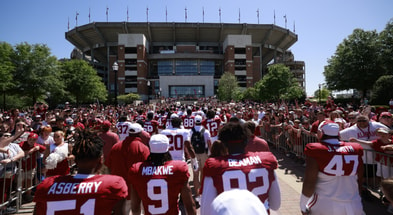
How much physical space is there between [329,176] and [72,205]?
127 inches

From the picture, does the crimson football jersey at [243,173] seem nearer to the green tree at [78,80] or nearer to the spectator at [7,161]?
the spectator at [7,161]

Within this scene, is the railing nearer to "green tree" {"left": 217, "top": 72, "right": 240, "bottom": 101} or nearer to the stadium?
"green tree" {"left": 217, "top": 72, "right": 240, "bottom": 101}

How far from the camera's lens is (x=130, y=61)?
70000 mm

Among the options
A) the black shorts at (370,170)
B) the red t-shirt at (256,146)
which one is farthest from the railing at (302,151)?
the red t-shirt at (256,146)

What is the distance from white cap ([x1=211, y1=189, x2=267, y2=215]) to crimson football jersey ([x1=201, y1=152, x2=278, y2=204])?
120 cm

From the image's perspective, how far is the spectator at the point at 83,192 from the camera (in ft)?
6.78

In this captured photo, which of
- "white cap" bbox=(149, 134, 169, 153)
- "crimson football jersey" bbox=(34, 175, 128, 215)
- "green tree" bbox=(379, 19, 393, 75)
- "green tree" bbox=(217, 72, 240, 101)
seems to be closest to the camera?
"crimson football jersey" bbox=(34, 175, 128, 215)

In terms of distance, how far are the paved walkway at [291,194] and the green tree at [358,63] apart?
40.7m

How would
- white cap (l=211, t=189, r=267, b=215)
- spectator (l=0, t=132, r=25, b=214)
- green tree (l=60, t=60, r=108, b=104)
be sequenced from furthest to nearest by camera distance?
green tree (l=60, t=60, r=108, b=104)
spectator (l=0, t=132, r=25, b=214)
white cap (l=211, t=189, r=267, b=215)

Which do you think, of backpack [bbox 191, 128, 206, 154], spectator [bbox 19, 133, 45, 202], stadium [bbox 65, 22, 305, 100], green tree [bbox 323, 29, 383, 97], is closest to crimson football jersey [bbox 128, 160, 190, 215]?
backpack [bbox 191, 128, 206, 154]

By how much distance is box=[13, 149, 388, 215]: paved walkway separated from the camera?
5149mm

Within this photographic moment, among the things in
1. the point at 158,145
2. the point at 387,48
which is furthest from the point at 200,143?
the point at 387,48

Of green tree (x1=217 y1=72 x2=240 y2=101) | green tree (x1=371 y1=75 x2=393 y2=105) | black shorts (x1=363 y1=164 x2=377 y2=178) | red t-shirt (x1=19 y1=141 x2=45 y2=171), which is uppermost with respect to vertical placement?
green tree (x1=217 y1=72 x2=240 y2=101)

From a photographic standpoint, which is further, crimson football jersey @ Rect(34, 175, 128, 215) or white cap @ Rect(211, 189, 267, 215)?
crimson football jersey @ Rect(34, 175, 128, 215)
